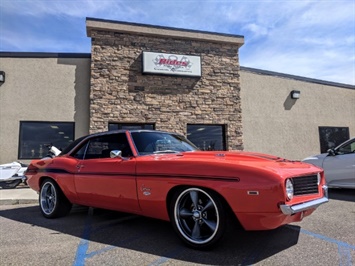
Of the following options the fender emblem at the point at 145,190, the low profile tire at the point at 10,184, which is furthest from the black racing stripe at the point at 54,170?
the low profile tire at the point at 10,184

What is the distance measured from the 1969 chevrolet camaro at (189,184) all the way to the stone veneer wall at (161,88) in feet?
19.9

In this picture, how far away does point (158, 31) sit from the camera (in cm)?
1167

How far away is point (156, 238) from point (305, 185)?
2.01 meters

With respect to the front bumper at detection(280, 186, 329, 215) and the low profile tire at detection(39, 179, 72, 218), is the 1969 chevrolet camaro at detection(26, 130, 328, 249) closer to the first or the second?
the front bumper at detection(280, 186, 329, 215)

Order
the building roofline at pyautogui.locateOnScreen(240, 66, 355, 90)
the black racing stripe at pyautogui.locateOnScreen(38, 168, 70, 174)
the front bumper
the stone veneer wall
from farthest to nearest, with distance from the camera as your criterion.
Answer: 1. the building roofline at pyautogui.locateOnScreen(240, 66, 355, 90)
2. the stone veneer wall
3. the black racing stripe at pyautogui.locateOnScreen(38, 168, 70, 174)
4. the front bumper

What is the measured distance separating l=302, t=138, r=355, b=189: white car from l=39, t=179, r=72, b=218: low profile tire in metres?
6.24

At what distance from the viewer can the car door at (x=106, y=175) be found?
4102mm

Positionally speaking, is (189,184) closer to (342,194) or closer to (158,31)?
(342,194)

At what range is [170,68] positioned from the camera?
1165cm

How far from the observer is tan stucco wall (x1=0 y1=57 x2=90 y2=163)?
10320 mm

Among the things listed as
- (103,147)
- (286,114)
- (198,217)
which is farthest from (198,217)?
(286,114)

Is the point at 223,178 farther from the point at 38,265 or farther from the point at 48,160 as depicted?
the point at 48,160

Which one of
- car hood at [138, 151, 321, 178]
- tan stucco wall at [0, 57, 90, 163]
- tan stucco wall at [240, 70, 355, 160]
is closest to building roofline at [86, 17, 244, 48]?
tan stucco wall at [0, 57, 90, 163]

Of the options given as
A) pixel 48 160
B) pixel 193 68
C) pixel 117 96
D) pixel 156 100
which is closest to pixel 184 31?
pixel 193 68
